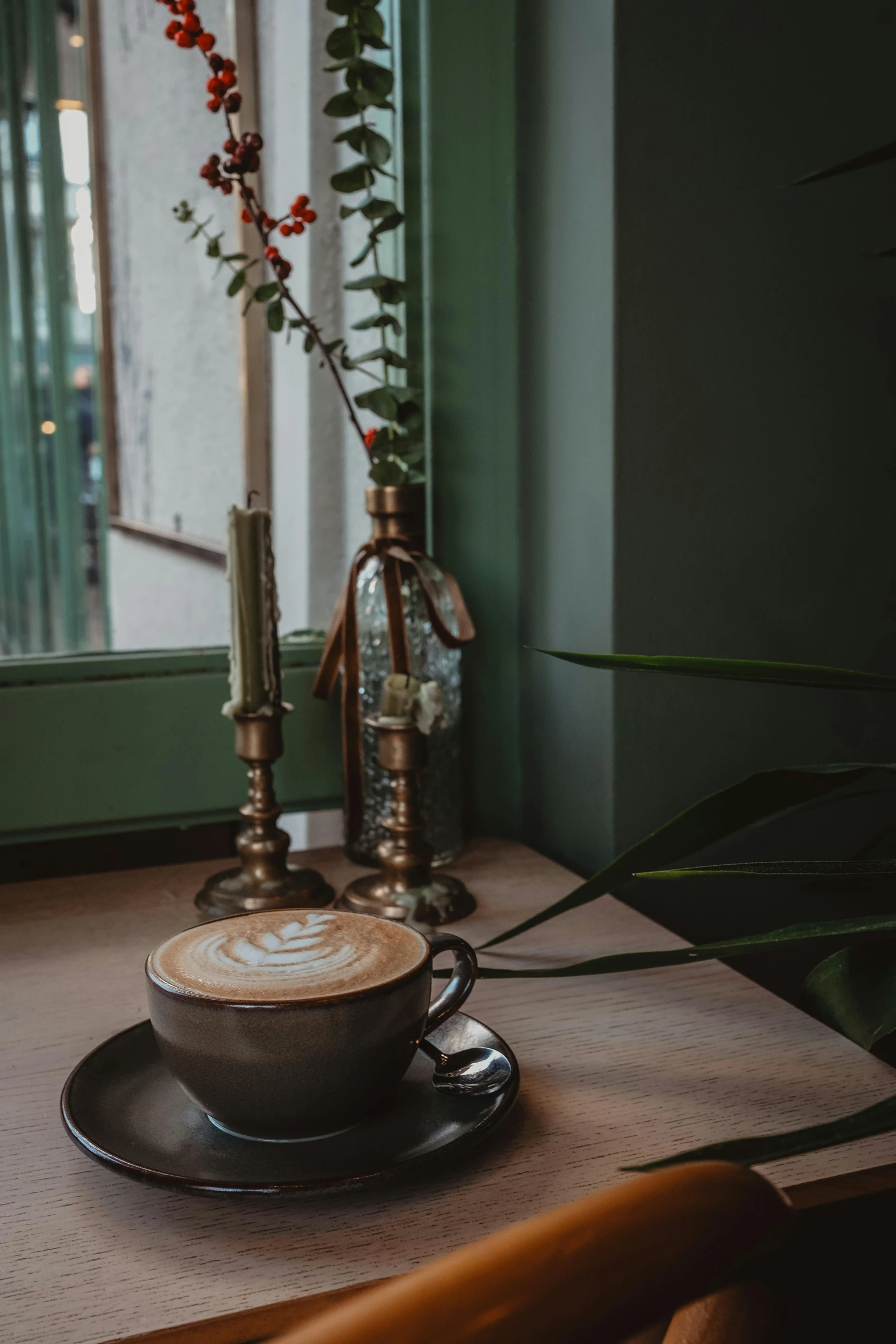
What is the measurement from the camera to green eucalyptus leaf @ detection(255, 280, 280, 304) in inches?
36.8

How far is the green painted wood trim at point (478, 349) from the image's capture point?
95 cm

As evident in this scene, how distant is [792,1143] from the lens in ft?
1.19

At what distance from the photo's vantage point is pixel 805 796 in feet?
2.19

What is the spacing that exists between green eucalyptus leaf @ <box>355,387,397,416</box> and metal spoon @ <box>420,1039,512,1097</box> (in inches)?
22.1

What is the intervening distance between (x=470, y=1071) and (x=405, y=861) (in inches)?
10.9

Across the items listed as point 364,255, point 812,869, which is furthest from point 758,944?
point 364,255

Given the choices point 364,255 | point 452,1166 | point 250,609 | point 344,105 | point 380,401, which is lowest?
point 452,1166

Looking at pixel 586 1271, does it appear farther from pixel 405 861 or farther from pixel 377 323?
pixel 377 323

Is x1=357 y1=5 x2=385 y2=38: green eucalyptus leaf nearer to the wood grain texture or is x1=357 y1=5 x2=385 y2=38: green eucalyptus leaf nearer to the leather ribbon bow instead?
the leather ribbon bow

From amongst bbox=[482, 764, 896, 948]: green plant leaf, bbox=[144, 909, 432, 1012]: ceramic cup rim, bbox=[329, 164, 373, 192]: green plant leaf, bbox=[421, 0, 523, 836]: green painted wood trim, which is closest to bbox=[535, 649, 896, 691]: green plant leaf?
bbox=[482, 764, 896, 948]: green plant leaf

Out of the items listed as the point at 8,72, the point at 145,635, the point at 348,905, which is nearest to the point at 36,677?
the point at 145,635

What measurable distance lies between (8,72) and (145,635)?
498 millimetres

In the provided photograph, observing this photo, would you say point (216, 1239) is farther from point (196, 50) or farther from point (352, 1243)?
point (196, 50)

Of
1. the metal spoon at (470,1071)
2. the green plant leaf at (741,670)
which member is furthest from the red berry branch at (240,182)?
the metal spoon at (470,1071)
